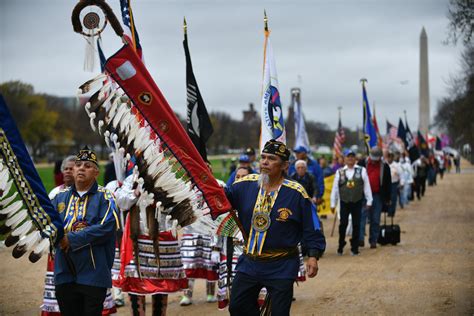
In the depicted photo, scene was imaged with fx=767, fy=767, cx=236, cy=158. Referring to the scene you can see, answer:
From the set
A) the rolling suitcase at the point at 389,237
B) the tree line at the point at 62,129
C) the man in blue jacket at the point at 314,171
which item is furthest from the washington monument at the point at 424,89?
the man in blue jacket at the point at 314,171

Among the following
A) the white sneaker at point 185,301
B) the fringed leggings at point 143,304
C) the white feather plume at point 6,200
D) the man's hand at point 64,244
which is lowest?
the white sneaker at point 185,301

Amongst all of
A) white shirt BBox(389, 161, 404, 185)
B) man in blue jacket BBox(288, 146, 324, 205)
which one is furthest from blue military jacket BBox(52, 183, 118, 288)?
white shirt BBox(389, 161, 404, 185)

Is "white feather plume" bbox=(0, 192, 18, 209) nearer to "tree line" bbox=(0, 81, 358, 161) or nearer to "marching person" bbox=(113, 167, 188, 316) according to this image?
"marching person" bbox=(113, 167, 188, 316)

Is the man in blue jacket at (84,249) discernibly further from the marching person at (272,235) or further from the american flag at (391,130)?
the american flag at (391,130)

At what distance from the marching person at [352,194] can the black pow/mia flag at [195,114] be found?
6974 millimetres

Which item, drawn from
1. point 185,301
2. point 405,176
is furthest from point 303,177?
point 405,176

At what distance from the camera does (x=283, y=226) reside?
6352 millimetres

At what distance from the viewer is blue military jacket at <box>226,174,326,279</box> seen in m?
6.29

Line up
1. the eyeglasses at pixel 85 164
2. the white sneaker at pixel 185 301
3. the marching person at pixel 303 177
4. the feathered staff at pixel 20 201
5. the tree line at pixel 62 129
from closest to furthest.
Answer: the feathered staff at pixel 20 201 < the eyeglasses at pixel 85 164 < the white sneaker at pixel 185 301 < the marching person at pixel 303 177 < the tree line at pixel 62 129

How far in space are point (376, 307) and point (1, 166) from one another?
5871mm

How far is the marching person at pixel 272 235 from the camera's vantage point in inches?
246

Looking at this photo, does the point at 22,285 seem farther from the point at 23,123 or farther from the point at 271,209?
the point at 23,123

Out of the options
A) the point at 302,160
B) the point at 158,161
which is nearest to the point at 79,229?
the point at 158,161

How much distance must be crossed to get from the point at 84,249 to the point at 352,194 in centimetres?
912
